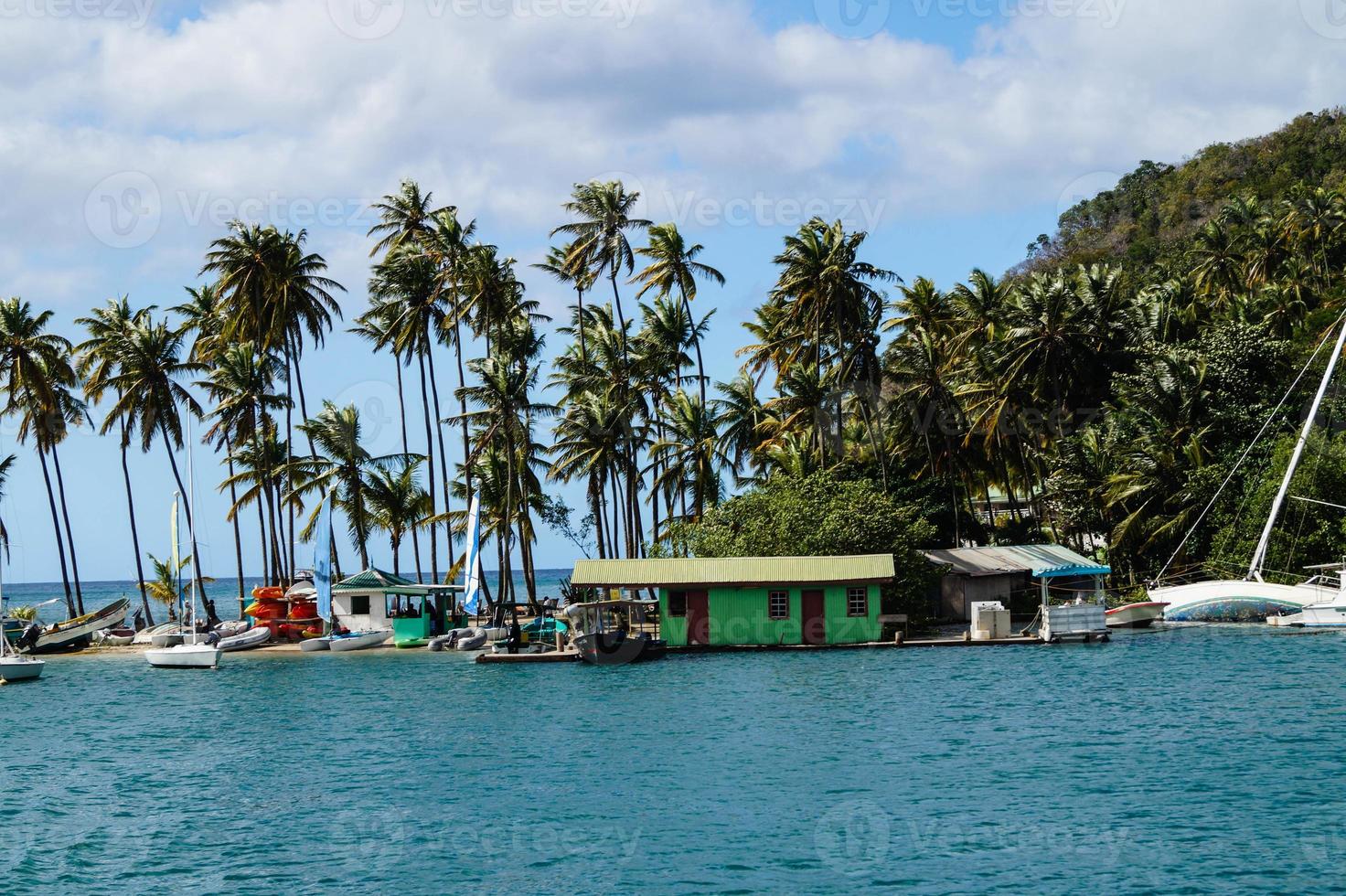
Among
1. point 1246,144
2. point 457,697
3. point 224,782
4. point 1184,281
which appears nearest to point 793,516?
point 457,697

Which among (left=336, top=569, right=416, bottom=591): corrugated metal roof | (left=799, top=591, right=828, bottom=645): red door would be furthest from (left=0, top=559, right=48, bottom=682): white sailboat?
(left=799, top=591, right=828, bottom=645): red door

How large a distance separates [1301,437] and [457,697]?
1488 inches

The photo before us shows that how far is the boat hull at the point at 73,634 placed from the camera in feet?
233

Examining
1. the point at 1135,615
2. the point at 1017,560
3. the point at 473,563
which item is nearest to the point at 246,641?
the point at 473,563

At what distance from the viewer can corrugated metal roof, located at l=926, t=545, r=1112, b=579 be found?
209 ft

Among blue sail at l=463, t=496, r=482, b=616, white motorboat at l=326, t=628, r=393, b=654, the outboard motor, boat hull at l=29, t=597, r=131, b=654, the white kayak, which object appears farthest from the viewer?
boat hull at l=29, t=597, r=131, b=654

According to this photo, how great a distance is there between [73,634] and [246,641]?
11834 millimetres

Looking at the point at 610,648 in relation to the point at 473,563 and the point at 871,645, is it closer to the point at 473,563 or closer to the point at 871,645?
the point at 473,563

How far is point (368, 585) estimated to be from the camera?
226 feet

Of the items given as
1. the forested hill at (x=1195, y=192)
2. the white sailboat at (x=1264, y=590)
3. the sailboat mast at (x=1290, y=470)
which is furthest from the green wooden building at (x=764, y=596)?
the forested hill at (x=1195, y=192)

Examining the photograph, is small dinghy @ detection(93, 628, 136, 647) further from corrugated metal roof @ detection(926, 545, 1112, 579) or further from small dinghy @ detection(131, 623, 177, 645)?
corrugated metal roof @ detection(926, 545, 1112, 579)

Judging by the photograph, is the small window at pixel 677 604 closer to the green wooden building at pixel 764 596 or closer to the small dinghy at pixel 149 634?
the green wooden building at pixel 764 596

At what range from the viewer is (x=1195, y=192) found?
128 metres

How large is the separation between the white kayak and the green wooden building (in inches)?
687
